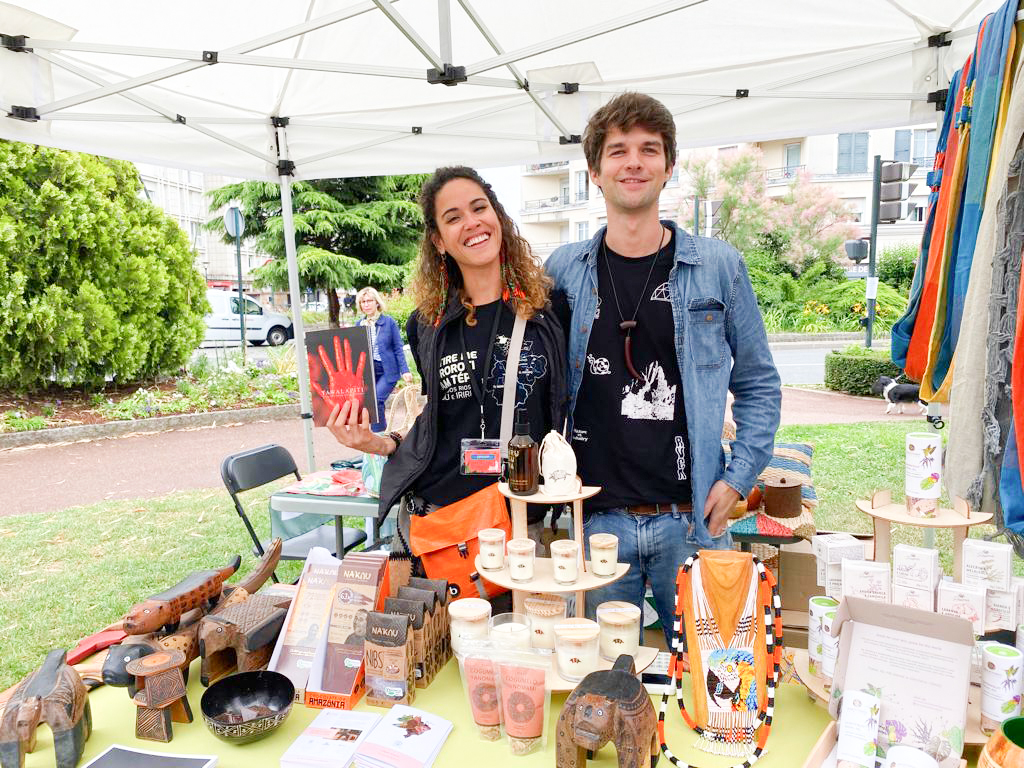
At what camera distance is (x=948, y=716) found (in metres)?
1.25

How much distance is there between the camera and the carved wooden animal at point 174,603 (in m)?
1.60

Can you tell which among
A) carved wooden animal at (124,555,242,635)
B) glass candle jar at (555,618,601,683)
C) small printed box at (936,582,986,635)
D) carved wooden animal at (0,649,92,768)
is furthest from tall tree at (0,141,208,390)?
small printed box at (936,582,986,635)

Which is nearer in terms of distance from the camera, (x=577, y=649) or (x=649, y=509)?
(x=577, y=649)

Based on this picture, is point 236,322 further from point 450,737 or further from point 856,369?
point 450,737

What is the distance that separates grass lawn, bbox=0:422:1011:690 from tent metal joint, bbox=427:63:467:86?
112 inches

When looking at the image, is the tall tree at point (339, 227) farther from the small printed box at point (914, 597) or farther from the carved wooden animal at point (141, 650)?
the small printed box at point (914, 597)

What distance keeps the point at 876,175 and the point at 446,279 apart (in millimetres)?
10599

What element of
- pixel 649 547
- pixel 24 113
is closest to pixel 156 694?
pixel 649 547

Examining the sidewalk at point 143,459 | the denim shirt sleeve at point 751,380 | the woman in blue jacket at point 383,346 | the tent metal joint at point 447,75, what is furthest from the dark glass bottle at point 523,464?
the sidewalk at point 143,459

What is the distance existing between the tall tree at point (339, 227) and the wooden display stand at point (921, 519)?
14.3m

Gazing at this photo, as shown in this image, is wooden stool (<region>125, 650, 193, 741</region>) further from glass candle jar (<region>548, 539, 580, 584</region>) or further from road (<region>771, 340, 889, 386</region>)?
road (<region>771, 340, 889, 386</region>)

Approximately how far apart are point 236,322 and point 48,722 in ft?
62.3

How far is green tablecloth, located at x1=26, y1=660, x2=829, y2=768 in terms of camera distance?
1.34 metres

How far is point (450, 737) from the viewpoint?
1.42 metres
